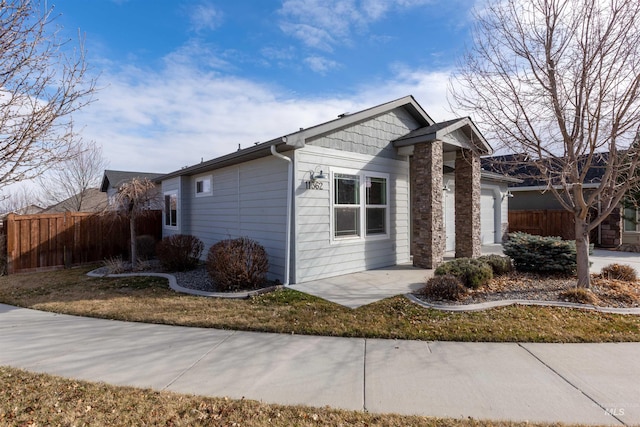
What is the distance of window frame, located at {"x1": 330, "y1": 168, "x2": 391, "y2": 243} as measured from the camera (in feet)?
26.0

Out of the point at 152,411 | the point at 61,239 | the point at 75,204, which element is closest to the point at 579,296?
the point at 152,411

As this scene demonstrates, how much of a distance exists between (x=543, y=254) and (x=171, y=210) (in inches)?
512

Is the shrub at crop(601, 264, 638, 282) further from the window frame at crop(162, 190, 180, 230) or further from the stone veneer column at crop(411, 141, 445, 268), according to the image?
the window frame at crop(162, 190, 180, 230)

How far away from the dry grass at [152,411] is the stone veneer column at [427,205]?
6.35m

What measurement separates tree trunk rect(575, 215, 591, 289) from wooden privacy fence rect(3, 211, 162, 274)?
12382 millimetres

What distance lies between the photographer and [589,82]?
568cm

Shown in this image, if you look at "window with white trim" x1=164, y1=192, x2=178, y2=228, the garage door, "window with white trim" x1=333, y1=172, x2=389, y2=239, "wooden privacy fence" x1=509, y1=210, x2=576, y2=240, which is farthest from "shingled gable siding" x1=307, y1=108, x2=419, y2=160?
"wooden privacy fence" x1=509, y1=210, x2=576, y2=240

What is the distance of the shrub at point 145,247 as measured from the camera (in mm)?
11953

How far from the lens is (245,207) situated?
9.09 metres

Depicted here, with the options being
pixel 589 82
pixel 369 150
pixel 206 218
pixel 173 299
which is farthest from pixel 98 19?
pixel 589 82

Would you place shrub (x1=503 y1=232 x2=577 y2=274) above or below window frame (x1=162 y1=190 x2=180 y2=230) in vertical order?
below

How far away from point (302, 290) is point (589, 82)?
661cm

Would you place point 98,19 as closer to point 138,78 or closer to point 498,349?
point 138,78

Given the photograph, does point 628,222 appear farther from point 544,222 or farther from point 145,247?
point 145,247
